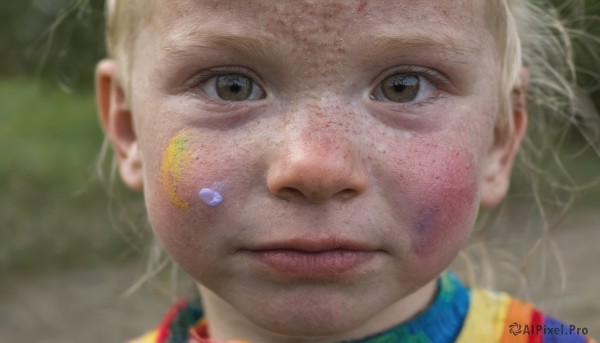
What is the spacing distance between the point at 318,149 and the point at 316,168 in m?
0.04

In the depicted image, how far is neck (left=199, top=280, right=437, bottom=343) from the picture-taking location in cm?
160

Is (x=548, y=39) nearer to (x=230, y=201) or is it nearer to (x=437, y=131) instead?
(x=437, y=131)

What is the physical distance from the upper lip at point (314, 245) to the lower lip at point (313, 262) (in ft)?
0.03

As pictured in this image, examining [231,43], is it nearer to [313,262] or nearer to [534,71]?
[313,262]

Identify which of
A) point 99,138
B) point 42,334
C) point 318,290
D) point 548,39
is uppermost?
point 99,138

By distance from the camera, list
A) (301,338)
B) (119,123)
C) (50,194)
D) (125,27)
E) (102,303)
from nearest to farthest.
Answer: (301,338) < (125,27) < (119,123) < (102,303) < (50,194)

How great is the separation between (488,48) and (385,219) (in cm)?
39

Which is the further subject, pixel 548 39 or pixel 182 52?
pixel 548 39

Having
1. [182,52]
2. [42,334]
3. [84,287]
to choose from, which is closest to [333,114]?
[182,52]

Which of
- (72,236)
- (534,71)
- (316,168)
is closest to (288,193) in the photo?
(316,168)

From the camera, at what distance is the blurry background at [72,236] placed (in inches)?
168

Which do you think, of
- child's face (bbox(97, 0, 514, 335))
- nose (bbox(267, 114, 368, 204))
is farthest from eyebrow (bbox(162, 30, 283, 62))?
nose (bbox(267, 114, 368, 204))

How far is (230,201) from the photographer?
1327 millimetres

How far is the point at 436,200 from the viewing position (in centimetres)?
137
